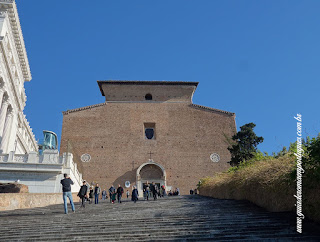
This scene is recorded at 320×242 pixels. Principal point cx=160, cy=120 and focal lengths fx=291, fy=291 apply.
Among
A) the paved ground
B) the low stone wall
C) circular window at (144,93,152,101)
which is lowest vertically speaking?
the low stone wall

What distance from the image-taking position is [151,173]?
85.5 feet

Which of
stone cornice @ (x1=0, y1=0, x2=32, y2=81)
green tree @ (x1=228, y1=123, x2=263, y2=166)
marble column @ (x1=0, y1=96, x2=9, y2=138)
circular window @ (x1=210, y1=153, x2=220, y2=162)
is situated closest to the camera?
green tree @ (x1=228, y1=123, x2=263, y2=166)

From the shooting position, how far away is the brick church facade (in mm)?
25469

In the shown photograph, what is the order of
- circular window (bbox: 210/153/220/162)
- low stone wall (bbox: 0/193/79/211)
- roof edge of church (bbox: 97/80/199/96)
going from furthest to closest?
roof edge of church (bbox: 97/80/199/96) → circular window (bbox: 210/153/220/162) → low stone wall (bbox: 0/193/79/211)

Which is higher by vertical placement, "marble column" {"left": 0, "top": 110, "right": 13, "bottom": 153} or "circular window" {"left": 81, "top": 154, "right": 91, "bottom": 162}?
"marble column" {"left": 0, "top": 110, "right": 13, "bottom": 153}

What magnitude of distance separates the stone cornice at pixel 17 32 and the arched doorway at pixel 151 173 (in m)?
13.6

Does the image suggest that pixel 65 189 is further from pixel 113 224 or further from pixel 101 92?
pixel 101 92

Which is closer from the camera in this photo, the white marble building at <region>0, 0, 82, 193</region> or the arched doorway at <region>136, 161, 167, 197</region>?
the white marble building at <region>0, 0, 82, 193</region>

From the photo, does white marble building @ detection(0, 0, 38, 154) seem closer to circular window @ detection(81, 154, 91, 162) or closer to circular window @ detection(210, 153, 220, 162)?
circular window @ detection(81, 154, 91, 162)

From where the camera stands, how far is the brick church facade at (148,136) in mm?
25469

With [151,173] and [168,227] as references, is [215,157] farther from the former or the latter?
[168,227]

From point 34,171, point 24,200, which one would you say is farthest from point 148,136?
point 24,200

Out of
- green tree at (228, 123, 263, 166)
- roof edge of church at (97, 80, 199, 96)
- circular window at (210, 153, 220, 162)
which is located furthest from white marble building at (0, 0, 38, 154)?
circular window at (210, 153, 220, 162)

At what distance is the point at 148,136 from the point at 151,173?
3.93m
